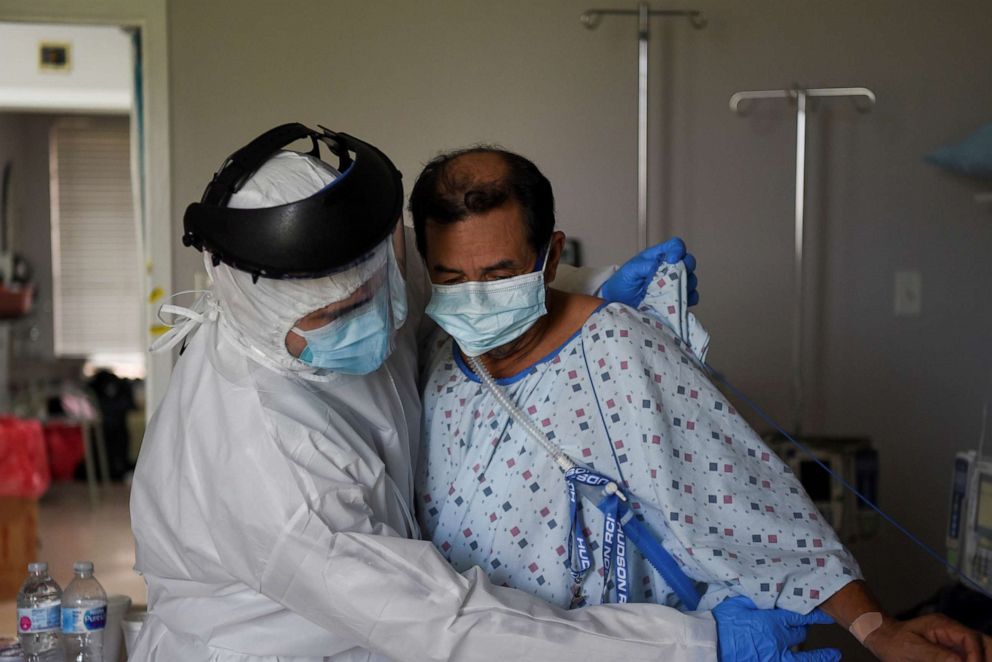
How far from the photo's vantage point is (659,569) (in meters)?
1.41

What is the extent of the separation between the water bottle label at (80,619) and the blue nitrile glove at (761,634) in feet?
3.22

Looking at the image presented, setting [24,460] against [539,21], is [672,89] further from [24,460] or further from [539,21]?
[24,460]

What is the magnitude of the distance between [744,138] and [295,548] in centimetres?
224

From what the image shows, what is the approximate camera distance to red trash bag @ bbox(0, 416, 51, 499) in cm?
439

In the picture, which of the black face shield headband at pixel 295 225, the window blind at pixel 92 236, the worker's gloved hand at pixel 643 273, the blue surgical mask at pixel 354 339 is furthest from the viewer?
the window blind at pixel 92 236

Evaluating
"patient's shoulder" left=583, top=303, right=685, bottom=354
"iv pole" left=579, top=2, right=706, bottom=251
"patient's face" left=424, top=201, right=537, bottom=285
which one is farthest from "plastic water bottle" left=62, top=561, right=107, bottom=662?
"iv pole" left=579, top=2, right=706, bottom=251

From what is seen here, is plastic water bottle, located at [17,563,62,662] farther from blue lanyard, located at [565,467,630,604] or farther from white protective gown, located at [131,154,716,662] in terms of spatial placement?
blue lanyard, located at [565,467,630,604]

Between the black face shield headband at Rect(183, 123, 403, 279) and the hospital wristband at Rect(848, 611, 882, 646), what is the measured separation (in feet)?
2.49

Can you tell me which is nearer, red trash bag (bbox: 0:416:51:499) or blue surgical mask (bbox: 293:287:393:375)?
blue surgical mask (bbox: 293:287:393:375)

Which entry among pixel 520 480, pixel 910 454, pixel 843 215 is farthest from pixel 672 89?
pixel 520 480

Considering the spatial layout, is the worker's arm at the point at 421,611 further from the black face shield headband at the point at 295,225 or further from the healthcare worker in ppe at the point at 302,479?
the black face shield headband at the point at 295,225

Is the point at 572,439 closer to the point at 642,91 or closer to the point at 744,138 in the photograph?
the point at 642,91

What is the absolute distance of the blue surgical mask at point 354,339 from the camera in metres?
1.28

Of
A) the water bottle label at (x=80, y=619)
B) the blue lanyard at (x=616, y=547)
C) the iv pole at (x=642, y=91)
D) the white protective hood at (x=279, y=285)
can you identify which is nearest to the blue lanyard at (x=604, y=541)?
the blue lanyard at (x=616, y=547)
